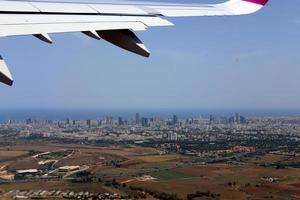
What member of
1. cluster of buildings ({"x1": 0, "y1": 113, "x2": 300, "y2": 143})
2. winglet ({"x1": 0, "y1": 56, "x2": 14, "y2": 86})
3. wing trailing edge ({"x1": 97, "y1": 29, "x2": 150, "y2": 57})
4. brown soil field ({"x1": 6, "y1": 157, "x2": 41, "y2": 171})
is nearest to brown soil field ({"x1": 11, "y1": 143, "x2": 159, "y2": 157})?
brown soil field ({"x1": 6, "y1": 157, "x2": 41, "y2": 171})

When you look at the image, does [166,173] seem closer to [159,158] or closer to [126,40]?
[159,158]

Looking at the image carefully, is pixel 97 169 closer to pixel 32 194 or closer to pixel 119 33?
pixel 32 194

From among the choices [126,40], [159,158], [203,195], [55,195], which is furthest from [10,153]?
[126,40]

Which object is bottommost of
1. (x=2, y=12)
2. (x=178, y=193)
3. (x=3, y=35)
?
(x=178, y=193)

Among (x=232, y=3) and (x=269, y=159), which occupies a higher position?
(x=232, y=3)

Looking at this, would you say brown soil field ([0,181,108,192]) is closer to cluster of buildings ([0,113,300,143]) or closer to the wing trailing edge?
the wing trailing edge

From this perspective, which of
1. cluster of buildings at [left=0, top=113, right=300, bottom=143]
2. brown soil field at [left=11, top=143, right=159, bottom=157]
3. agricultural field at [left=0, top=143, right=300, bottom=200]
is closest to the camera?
agricultural field at [left=0, top=143, right=300, bottom=200]

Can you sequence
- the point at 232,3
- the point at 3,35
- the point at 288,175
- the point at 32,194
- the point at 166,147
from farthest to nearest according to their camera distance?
the point at 166,147, the point at 288,175, the point at 32,194, the point at 232,3, the point at 3,35

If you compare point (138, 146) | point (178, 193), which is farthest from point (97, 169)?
point (138, 146)
